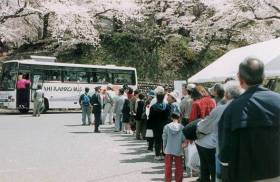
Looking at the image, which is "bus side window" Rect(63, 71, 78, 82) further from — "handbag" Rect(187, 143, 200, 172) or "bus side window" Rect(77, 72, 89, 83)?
"handbag" Rect(187, 143, 200, 172)

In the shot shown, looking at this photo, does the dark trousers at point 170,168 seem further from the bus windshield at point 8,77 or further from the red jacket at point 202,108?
the bus windshield at point 8,77

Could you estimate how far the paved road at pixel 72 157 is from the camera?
9.02 metres

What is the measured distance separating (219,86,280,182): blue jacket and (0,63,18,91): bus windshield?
2352 cm

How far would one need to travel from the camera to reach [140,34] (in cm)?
3462

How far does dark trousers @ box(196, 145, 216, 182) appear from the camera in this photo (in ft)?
21.0

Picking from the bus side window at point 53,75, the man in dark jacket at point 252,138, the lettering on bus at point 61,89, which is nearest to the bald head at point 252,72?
the man in dark jacket at point 252,138

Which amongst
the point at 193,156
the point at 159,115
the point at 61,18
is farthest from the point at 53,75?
the point at 193,156

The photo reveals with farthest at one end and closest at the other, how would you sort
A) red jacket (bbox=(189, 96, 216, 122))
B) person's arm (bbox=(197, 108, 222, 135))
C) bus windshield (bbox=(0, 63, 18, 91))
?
bus windshield (bbox=(0, 63, 18, 91)), red jacket (bbox=(189, 96, 216, 122)), person's arm (bbox=(197, 108, 222, 135))

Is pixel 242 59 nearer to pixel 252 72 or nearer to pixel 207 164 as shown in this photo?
pixel 207 164

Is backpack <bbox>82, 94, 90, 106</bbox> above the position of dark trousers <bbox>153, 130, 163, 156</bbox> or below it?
above

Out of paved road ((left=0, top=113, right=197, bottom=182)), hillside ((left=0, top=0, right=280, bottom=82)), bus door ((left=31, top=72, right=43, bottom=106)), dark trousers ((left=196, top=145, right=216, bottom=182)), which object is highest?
hillside ((left=0, top=0, right=280, bottom=82))

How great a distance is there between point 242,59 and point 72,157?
4.34 metres

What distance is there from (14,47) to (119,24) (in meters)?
7.85

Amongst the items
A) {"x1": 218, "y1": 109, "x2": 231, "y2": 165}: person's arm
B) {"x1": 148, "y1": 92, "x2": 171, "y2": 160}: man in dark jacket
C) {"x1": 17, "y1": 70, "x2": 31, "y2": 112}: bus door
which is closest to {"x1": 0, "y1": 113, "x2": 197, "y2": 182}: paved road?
{"x1": 148, "y1": 92, "x2": 171, "y2": 160}: man in dark jacket
